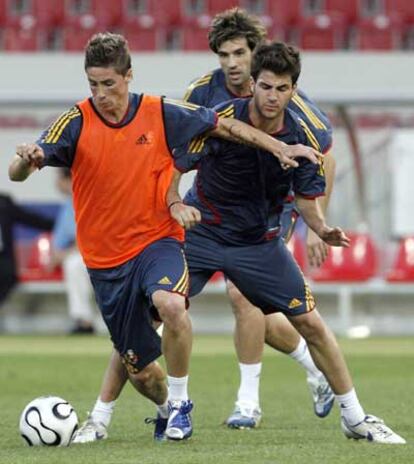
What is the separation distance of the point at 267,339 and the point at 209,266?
1.17m

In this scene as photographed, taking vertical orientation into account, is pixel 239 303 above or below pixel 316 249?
below

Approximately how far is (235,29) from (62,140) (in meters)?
1.75

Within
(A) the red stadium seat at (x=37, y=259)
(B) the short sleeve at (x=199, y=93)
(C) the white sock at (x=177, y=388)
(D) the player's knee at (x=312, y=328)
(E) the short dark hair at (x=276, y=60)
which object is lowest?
(A) the red stadium seat at (x=37, y=259)

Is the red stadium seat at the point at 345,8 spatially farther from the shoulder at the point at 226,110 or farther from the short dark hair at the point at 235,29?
the shoulder at the point at 226,110

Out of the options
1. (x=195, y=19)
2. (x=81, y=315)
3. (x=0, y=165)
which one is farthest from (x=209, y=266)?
(x=195, y=19)

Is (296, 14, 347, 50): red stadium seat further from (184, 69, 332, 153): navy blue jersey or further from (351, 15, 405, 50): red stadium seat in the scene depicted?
(184, 69, 332, 153): navy blue jersey

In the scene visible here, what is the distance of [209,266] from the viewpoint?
7945mm

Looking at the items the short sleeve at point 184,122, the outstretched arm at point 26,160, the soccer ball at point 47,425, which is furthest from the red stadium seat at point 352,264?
the outstretched arm at point 26,160

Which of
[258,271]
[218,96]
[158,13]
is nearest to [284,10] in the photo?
[158,13]

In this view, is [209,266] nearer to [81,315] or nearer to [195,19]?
[81,315]

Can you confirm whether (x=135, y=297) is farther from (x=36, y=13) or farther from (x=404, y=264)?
(x=36, y=13)

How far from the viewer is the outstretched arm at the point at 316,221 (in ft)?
22.9

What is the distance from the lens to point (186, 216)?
6906 millimetres

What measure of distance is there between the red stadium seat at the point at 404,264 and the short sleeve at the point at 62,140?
9947mm
